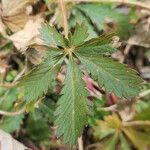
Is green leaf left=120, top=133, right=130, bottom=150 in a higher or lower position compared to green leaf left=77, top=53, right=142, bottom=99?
lower

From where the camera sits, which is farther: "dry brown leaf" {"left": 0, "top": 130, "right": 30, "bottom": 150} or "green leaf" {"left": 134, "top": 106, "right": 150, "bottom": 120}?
"green leaf" {"left": 134, "top": 106, "right": 150, "bottom": 120}

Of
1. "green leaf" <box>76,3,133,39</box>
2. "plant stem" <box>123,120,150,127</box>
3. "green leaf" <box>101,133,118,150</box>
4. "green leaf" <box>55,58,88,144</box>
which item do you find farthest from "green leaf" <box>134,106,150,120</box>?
"green leaf" <box>55,58,88,144</box>

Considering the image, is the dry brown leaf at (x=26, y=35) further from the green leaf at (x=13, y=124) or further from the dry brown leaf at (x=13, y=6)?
the green leaf at (x=13, y=124)

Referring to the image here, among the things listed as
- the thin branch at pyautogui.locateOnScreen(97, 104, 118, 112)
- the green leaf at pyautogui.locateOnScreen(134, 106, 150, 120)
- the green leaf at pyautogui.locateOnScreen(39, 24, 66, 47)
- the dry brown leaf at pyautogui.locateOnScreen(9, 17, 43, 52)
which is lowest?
the green leaf at pyautogui.locateOnScreen(134, 106, 150, 120)

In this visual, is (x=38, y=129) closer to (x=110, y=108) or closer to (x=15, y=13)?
(x=110, y=108)

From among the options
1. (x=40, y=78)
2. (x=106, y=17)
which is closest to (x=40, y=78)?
(x=40, y=78)

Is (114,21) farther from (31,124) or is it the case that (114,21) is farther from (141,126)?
(31,124)

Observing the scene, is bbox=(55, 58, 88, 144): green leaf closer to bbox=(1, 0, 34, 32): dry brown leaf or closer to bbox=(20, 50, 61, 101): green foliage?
bbox=(20, 50, 61, 101): green foliage
